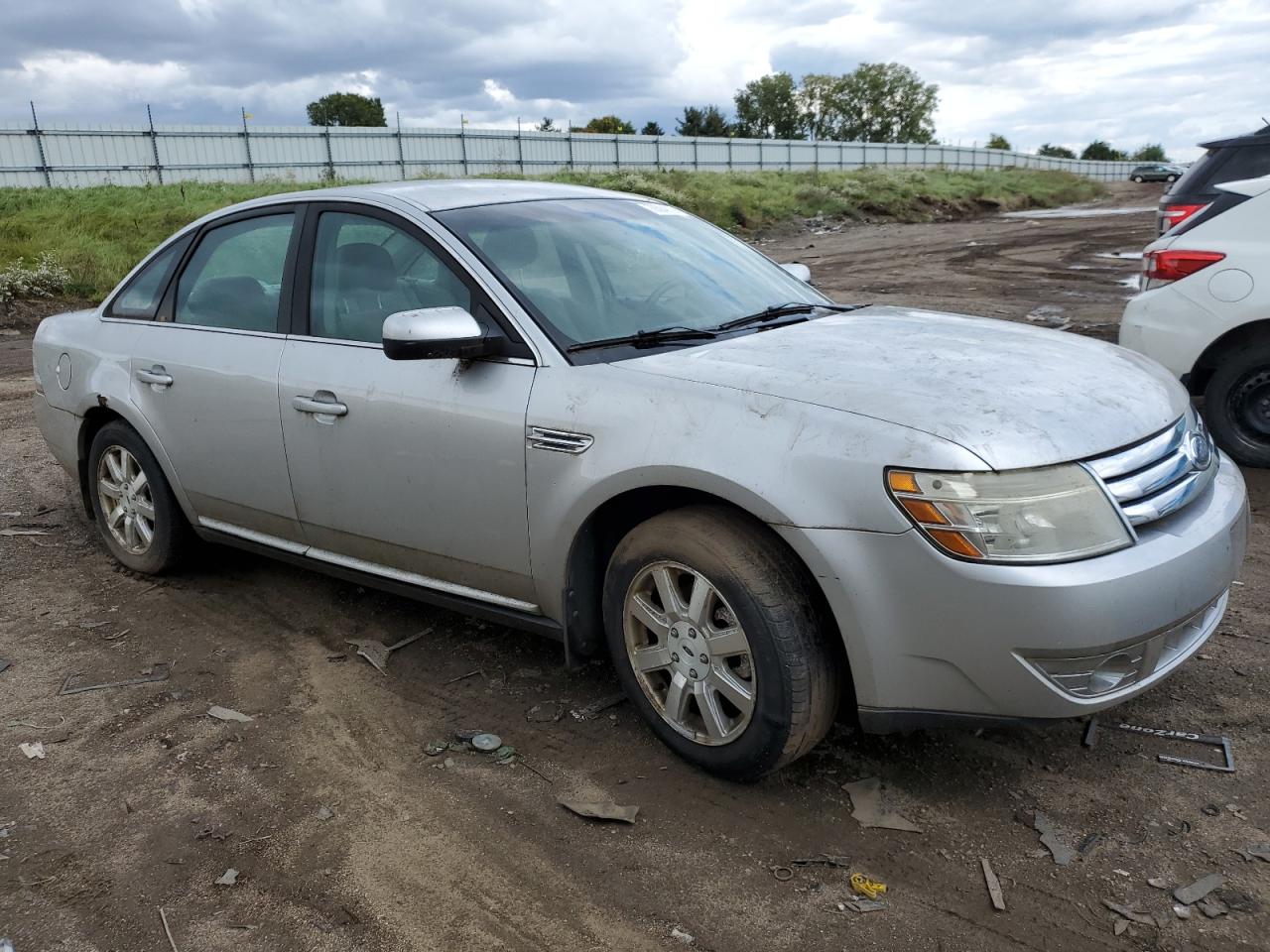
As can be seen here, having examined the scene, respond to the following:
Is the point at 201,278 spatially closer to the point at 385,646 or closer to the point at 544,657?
the point at 385,646

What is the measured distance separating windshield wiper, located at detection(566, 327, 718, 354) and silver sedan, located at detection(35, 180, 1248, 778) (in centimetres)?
1

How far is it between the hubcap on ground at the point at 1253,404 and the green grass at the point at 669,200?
1643 cm

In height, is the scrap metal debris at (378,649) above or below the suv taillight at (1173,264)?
below

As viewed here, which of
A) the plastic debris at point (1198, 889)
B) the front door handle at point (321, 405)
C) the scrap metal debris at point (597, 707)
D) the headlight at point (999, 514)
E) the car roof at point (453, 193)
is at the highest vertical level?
the car roof at point (453, 193)

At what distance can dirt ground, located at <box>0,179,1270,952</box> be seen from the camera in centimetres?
257

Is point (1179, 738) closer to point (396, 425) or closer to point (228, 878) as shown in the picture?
point (396, 425)

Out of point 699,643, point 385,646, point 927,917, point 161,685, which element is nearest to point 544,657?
point 385,646

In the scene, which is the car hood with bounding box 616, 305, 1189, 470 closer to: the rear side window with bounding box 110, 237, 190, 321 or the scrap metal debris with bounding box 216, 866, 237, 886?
the scrap metal debris with bounding box 216, 866, 237, 886

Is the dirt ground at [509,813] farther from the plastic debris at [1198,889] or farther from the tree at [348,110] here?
the tree at [348,110]

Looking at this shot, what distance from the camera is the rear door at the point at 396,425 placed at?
339 centimetres

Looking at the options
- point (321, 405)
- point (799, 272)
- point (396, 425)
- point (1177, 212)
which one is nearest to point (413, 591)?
point (396, 425)

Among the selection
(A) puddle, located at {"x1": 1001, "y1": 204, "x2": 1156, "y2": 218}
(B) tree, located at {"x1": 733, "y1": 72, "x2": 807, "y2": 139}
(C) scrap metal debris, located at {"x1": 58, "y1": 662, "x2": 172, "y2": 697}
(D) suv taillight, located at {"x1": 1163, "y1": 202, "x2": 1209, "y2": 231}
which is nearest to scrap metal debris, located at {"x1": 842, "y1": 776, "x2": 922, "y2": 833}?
(C) scrap metal debris, located at {"x1": 58, "y1": 662, "x2": 172, "y2": 697}

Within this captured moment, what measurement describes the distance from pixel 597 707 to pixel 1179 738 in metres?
1.85

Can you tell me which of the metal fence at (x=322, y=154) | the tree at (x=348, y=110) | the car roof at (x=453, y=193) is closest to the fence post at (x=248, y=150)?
the metal fence at (x=322, y=154)
